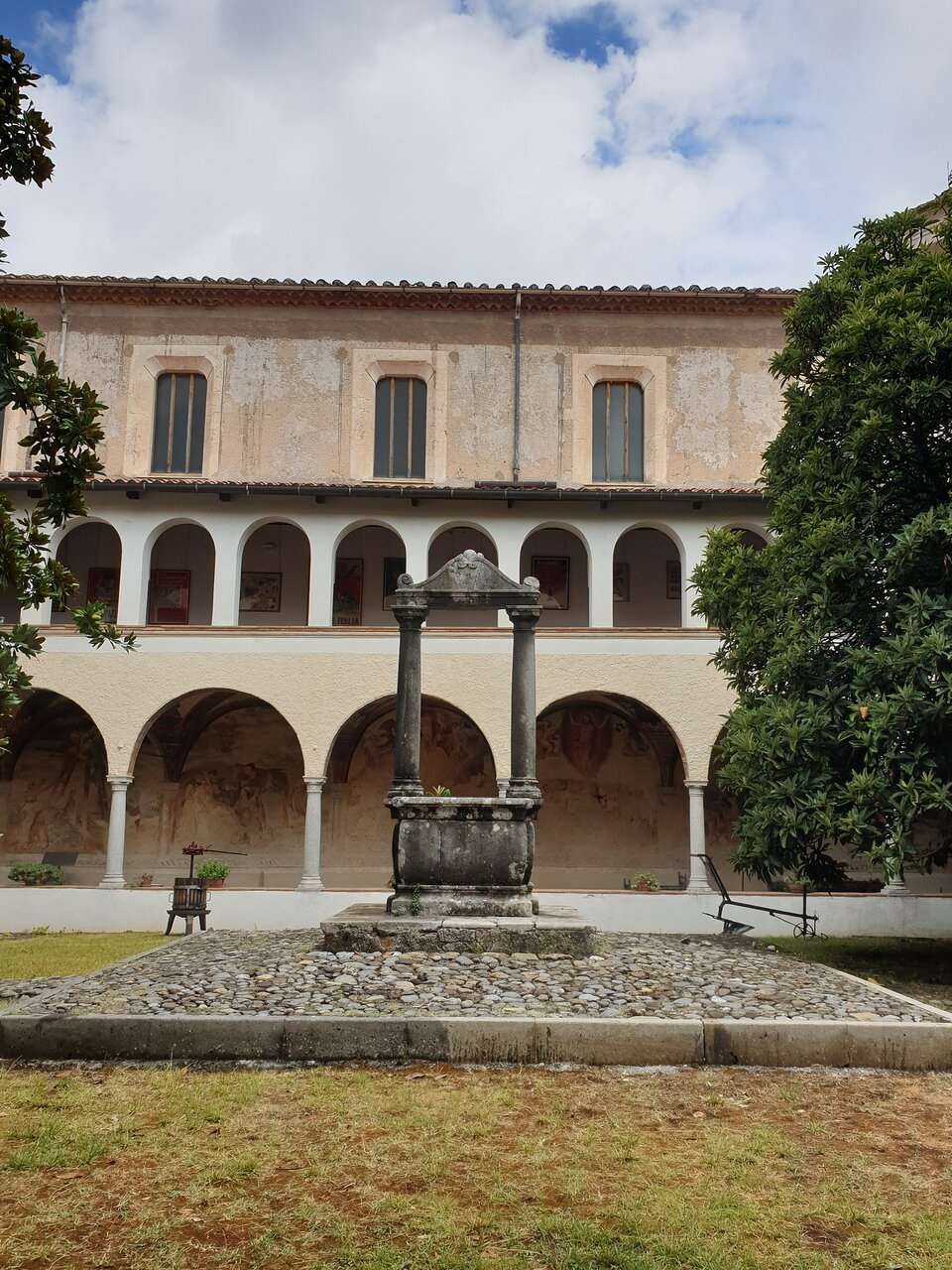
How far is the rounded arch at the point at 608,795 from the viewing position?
19531 mm

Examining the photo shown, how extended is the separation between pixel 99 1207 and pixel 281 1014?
106 inches

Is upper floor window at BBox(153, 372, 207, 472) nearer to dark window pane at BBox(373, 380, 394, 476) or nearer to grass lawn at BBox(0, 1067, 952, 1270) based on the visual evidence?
dark window pane at BBox(373, 380, 394, 476)

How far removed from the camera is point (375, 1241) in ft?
11.3

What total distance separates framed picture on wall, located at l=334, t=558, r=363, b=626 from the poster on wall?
2810 millimetres

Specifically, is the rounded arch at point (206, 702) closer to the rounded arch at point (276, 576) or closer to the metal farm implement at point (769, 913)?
the rounded arch at point (276, 576)

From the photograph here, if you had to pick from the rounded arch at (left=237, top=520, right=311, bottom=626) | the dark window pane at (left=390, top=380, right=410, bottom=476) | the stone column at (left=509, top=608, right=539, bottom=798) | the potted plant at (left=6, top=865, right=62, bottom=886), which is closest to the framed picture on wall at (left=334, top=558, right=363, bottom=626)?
the rounded arch at (left=237, top=520, right=311, bottom=626)

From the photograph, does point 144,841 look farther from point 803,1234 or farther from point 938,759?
point 803,1234

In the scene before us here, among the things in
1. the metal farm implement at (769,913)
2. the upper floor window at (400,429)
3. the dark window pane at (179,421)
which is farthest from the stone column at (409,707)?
the dark window pane at (179,421)

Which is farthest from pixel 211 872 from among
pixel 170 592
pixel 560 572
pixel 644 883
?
pixel 560 572

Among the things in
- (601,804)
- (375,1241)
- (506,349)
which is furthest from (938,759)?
(506,349)

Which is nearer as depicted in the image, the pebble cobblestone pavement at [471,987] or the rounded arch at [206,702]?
the pebble cobblestone pavement at [471,987]

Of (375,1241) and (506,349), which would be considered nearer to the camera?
(375,1241)

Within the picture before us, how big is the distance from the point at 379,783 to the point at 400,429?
6586 millimetres

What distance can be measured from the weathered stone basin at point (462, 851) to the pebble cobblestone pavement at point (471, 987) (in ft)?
3.05
